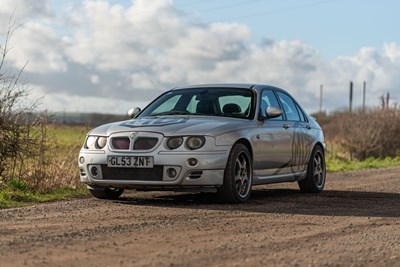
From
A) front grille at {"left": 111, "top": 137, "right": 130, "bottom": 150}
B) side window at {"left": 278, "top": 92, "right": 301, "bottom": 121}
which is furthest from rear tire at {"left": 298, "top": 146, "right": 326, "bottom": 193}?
front grille at {"left": 111, "top": 137, "right": 130, "bottom": 150}

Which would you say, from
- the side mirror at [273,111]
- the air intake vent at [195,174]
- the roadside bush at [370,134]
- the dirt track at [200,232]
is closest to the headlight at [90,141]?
the dirt track at [200,232]

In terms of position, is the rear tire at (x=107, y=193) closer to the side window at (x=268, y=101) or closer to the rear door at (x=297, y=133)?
the side window at (x=268, y=101)

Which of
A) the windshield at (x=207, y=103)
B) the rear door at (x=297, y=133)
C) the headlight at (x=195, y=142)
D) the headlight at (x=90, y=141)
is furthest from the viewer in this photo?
the rear door at (x=297, y=133)

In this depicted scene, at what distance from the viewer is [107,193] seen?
36.5 ft

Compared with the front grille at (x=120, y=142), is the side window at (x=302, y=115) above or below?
above

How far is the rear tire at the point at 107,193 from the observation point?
11086 mm

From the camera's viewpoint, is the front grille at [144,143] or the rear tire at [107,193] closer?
the front grille at [144,143]

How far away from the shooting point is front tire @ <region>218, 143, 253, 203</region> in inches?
407

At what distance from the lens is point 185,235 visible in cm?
755

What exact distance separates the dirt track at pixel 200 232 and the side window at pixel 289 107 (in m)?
1.37

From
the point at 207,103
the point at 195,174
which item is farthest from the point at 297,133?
the point at 195,174

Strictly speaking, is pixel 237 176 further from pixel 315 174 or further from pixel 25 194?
pixel 25 194

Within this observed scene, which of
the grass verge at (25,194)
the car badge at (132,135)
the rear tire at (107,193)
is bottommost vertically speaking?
the grass verge at (25,194)

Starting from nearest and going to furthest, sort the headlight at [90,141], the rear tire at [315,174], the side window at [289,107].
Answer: the headlight at [90,141], the side window at [289,107], the rear tire at [315,174]
